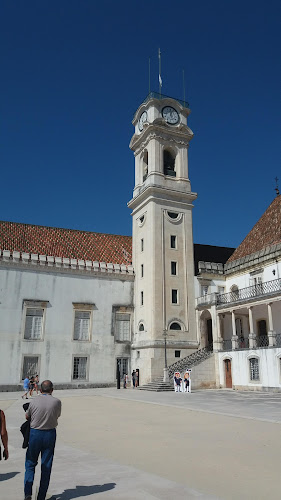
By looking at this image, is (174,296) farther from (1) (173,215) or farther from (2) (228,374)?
(2) (228,374)

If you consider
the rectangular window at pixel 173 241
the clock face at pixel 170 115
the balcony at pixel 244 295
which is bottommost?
the balcony at pixel 244 295

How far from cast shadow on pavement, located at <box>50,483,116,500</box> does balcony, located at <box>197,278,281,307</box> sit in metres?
22.2

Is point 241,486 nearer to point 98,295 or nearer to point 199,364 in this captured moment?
point 199,364

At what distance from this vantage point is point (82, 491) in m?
5.48

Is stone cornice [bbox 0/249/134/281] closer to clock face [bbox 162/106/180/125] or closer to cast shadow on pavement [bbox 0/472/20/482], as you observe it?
clock face [bbox 162/106/180/125]

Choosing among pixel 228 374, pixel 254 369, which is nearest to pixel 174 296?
pixel 228 374

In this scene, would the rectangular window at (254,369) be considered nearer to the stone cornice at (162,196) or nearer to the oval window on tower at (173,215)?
the oval window on tower at (173,215)

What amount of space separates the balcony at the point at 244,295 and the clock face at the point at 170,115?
16190mm

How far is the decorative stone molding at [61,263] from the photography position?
100ft

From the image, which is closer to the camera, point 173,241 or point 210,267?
point 173,241

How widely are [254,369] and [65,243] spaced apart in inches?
733

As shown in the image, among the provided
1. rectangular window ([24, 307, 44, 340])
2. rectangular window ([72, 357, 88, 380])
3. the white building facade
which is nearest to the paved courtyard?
the white building facade

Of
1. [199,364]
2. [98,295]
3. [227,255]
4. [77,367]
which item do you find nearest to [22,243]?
[98,295]

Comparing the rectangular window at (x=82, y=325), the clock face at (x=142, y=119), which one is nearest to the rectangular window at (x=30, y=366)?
the rectangular window at (x=82, y=325)
